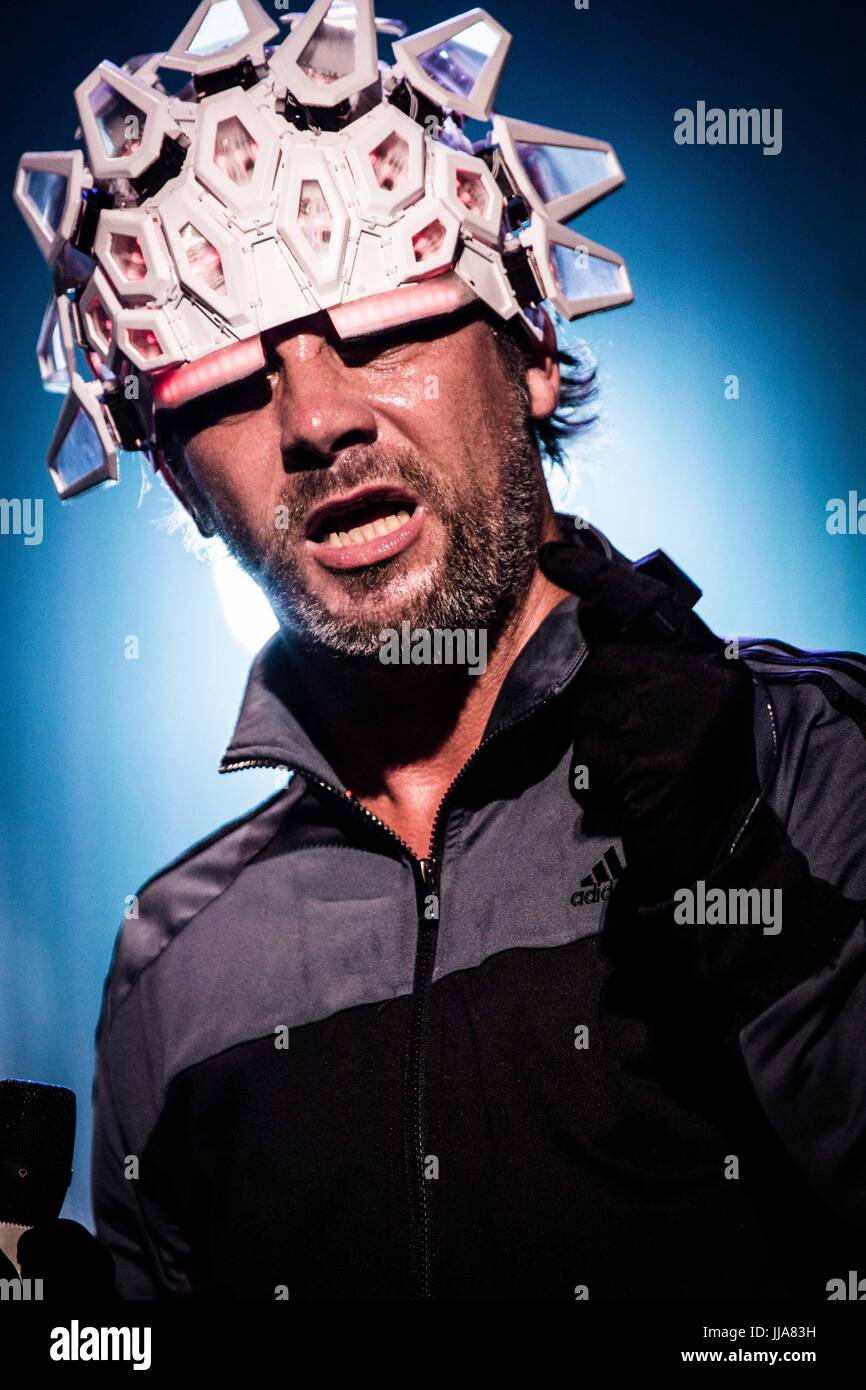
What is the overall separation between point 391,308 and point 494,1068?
3.09ft

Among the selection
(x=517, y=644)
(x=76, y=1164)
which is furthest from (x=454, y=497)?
(x=76, y=1164)

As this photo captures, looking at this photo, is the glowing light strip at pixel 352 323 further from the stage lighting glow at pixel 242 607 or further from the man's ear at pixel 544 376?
the stage lighting glow at pixel 242 607

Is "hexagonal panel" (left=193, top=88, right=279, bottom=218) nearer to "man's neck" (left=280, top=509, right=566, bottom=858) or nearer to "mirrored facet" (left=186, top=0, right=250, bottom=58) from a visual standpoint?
"mirrored facet" (left=186, top=0, right=250, bottom=58)

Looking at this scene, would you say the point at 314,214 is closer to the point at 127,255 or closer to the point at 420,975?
the point at 127,255

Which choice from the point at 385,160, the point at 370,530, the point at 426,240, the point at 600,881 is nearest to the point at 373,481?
the point at 370,530

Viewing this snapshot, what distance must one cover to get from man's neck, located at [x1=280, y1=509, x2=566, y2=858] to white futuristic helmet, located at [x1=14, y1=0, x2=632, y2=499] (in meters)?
0.40

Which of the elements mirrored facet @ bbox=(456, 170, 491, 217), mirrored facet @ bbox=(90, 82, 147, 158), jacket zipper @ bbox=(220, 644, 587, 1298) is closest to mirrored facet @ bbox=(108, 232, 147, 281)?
mirrored facet @ bbox=(90, 82, 147, 158)

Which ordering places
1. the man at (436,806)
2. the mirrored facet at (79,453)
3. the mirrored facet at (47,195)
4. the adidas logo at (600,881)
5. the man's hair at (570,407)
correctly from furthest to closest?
the man's hair at (570,407)
the mirrored facet at (79,453)
the mirrored facet at (47,195)
the adidas logo at (600,881)
the man at (436,806)

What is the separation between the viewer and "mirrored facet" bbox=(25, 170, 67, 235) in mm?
1666

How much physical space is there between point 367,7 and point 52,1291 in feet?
5.43

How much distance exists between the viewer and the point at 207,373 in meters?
1.54

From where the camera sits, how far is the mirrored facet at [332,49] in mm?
1531

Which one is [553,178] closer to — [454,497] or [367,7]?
[367,7]

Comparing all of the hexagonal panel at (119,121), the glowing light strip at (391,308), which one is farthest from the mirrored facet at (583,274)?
the hexagonal panel at (119,121)
